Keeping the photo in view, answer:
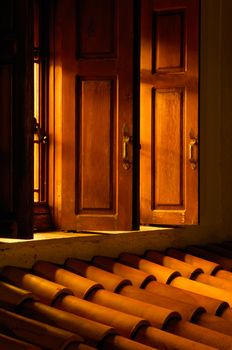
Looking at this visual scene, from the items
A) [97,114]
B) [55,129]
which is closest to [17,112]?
[97,114]

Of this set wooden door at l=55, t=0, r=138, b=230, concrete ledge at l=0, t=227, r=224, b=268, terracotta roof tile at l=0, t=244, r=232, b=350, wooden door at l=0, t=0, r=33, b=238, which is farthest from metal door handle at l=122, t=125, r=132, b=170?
wooden door at l=0, t=0, r=33, b=238

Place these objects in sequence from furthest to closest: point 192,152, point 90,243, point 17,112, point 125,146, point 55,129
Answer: point 192,152, point 55,129, point 125,146, point 90,243, point 17,112

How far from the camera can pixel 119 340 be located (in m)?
3.04

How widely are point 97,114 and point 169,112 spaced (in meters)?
0.74

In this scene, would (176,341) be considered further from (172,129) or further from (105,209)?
(172,129)

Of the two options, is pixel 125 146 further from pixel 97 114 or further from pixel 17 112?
pixel 17 112

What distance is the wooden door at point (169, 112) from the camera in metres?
5.13

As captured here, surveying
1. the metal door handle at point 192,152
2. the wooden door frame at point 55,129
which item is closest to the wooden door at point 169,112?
the metal door handle at point 192,152

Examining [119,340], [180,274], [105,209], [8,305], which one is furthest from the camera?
[105,209]

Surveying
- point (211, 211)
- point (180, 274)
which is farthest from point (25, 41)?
point (211, 211)

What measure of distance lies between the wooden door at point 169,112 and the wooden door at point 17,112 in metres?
1.49

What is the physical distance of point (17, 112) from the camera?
3879 mm

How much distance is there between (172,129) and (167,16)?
0.75m

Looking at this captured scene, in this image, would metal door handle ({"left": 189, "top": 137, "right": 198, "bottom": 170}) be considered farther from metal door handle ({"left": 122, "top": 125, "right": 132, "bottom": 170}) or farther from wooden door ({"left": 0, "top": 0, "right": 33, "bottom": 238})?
wooden door ({"left": 0, "top": 0, "right": 33, "bottom": 238})
